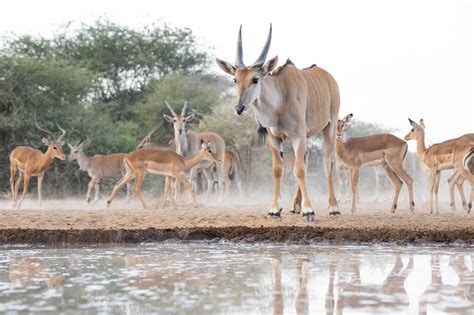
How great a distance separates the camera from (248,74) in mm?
8781

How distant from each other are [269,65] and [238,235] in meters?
2.36

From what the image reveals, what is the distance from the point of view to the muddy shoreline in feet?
23.5

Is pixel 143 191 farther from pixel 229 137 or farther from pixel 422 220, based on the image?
pixel 422 220

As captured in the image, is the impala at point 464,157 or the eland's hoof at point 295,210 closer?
the eland's hoof at point 295,210

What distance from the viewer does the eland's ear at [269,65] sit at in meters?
8.99

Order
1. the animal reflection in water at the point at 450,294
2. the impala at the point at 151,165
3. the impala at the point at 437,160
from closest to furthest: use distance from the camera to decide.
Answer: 1. the animal reflection in water at the point at 450,294
2. the impala at the point at 437,160
3. the impala at the point at 151,165

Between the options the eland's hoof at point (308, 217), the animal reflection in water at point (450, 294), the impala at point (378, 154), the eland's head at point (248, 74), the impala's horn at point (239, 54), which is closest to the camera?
the animal reflection in water at point (450, 294)

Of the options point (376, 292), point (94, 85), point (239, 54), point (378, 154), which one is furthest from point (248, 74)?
point (94, 85)

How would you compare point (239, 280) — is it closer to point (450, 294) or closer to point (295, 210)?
point (450, 294)

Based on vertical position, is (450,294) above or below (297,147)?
below

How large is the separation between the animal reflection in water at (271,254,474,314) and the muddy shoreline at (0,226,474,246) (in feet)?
5.41

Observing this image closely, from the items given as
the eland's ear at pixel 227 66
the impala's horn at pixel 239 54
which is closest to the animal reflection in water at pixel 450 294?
the eland's ear at pixel 227 66

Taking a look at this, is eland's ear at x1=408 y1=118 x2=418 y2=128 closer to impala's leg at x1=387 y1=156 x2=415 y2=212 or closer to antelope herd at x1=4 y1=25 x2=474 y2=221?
antelope herd at x1=4 y1=25 x2=474 y2=221

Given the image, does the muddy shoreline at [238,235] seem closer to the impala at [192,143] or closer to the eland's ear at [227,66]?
the eland's ear at [227,66]
